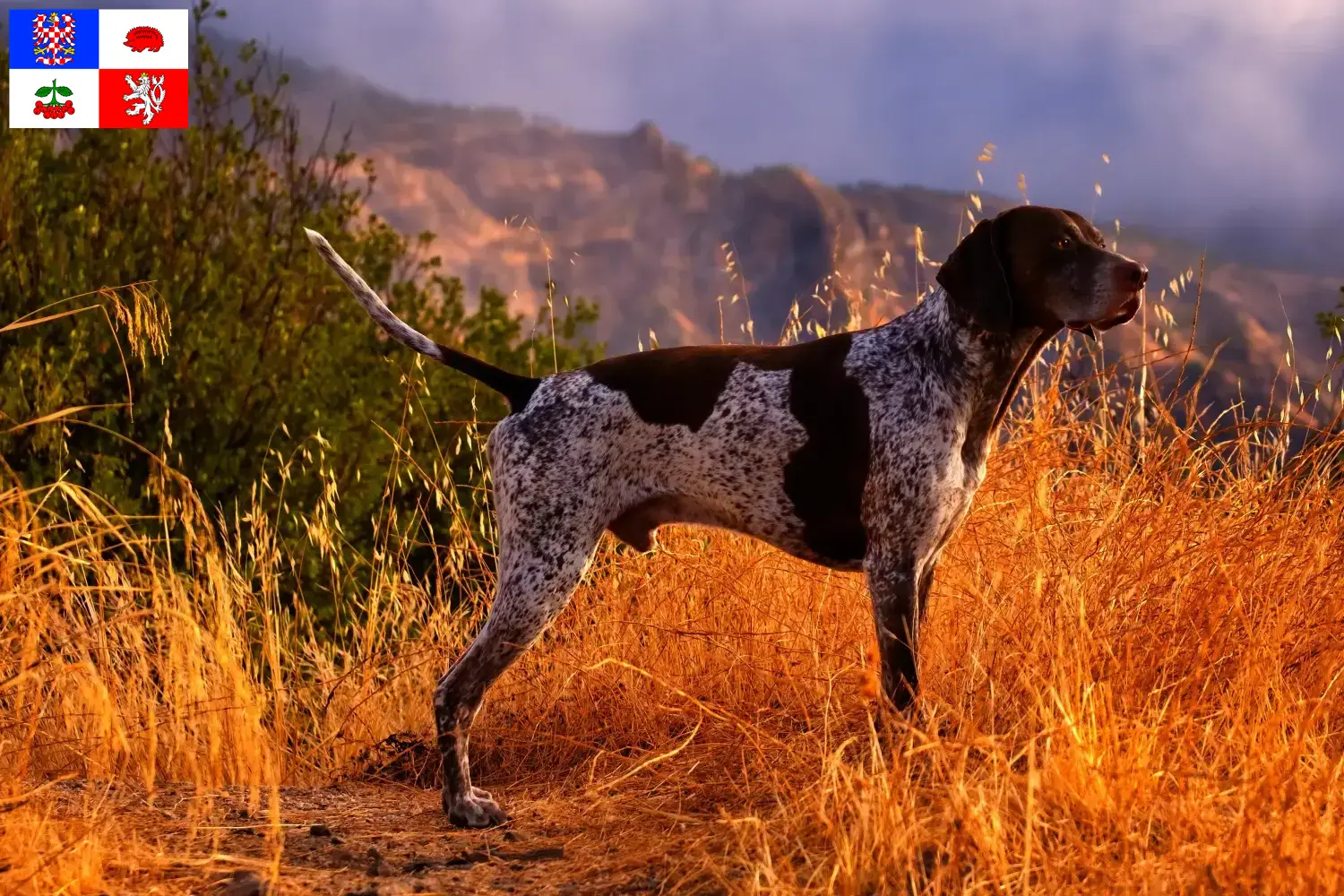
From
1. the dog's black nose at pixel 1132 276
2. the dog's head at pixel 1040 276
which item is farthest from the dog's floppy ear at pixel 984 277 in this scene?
the dog's black nose at pixel 1132 276

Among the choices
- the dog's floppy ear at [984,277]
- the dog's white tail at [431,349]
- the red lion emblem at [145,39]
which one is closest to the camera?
the dog's floppy ear at [984,277]

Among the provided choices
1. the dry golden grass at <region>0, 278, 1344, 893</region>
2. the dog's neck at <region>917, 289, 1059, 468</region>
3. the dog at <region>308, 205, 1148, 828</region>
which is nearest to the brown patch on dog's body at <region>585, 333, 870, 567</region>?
the dog at <region>308, 205, 1148, 828</region>

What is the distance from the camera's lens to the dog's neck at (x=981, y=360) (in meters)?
3.97

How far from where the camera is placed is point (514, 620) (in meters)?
4.17

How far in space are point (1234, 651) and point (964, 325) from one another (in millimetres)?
1340

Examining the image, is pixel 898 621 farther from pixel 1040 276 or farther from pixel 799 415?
pixel 1040 276

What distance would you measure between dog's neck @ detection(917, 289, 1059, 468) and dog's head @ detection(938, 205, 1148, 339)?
49mm

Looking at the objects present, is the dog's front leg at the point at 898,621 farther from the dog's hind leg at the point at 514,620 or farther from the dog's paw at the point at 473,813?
the dog's paw at the point at 473,813

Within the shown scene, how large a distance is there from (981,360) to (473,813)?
1929 millimetres

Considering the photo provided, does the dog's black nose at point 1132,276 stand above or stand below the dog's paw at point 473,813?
above

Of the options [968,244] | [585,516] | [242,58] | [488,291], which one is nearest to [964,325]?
[968,244]

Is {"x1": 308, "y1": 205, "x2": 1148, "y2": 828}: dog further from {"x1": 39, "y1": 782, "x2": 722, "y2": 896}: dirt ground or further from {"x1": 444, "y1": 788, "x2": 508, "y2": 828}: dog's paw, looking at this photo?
{"x1": 39, "y1": 782, "x2": 722, "y2": 896}: dirt ground

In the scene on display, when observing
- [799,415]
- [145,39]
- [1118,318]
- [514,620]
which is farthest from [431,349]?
[145,39]

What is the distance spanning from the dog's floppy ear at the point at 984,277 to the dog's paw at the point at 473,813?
6.40 feet
